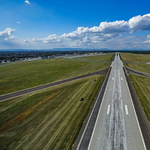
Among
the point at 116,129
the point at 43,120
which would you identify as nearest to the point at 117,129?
the point at 116,129

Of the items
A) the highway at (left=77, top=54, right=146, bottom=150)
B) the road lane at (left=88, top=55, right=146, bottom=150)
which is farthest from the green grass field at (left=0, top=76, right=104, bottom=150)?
the road lane at (left=88, top=55, right=146, bottom=150)

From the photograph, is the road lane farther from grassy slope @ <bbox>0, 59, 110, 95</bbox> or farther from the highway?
grassy slope @ <bbox>0, 59, 110, 95</bbox>

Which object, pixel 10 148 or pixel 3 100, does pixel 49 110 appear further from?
pixel 3 100

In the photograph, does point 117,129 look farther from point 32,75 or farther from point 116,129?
point 32,75

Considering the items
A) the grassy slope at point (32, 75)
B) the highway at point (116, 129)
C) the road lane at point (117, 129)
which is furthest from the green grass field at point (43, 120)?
the grassy slope at point (32, 75)

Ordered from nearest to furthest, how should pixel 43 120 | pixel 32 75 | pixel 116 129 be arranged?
pixel 116 129, pixel 43 120, pixel 32 75

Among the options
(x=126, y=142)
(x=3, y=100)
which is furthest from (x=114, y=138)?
(x=3, y=100)

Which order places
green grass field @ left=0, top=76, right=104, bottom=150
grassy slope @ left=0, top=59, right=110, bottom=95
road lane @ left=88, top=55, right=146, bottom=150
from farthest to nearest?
grassy slope @ left=0, top=59, right=110, bottom=95
green grass field @ left=0, top=76, right=104, bottom=150
road lane @ left=88, top=55, right=146, bottom=150

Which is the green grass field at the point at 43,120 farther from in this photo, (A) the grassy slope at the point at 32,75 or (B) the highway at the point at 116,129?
(A) the grassy slope at the point at 32,75
